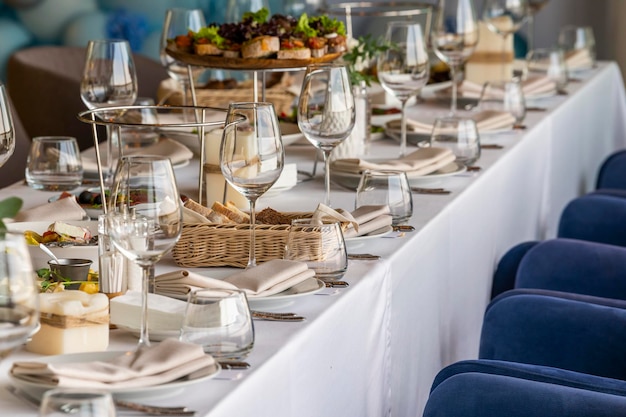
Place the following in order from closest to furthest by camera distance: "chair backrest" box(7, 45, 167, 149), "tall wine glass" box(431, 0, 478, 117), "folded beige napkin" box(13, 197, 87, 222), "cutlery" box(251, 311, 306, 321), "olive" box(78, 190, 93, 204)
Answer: "cutlery" box(251, 311, 306, 321), "folded beige napkin" box(13, 197, 87, 222), "olive" box(78, 190, 93, 204), "tall wine glass" box(431, 0, 478, 117), "chair backrest" box(7, 45, 167, 149)

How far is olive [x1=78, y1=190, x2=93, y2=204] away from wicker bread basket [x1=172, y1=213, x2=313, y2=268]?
441mm

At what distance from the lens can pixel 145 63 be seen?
397 cm

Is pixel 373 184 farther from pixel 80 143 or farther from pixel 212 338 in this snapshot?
pixel 80 143

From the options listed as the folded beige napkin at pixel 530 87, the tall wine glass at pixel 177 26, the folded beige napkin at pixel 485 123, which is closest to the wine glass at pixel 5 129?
the tall wine glass at pixel 177 26

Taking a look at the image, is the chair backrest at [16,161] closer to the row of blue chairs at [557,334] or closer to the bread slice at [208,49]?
the bread slice at [208,49]

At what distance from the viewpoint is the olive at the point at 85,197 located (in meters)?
1.92

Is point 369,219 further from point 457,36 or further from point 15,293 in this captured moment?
point 457,36

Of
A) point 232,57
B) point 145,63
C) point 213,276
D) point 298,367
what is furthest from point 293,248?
point 145,63

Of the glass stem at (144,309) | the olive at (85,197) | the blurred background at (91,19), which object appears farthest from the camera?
the blurred background at (91,19)

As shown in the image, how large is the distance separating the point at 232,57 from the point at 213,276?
27.6 inches

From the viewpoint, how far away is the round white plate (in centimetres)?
135

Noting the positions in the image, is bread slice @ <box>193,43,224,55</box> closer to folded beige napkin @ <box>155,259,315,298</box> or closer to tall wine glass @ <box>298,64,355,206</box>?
tall wine glass @ <box>298,64,355,206</box>

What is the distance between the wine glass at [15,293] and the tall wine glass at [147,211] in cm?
28

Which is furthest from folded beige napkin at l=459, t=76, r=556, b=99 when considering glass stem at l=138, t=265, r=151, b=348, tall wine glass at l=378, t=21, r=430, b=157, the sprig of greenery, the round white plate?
glass stem at l=138, t=265, r=151, b=348
